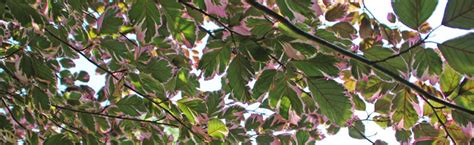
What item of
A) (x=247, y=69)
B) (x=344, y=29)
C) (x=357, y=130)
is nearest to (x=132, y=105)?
(x=247, y=69)

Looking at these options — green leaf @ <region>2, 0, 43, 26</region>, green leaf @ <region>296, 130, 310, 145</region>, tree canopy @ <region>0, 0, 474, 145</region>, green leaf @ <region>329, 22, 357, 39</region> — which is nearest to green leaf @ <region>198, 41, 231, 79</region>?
tree canopy @ <region>0, 0, 474, 145</region>

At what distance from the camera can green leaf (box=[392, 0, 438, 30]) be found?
25.6 inches

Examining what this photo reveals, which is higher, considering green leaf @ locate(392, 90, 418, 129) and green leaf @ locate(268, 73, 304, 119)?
green leaf @ locate(268, 73, 304, 119)

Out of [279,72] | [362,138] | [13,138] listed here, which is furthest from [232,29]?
[13,138]

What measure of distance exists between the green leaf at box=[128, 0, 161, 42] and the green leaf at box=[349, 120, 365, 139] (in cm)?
89

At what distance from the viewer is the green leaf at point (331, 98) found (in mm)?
822

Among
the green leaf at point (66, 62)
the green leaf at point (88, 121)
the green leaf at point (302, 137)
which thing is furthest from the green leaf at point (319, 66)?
the green leaf at point (66, 62)

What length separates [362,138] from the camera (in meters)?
1.51

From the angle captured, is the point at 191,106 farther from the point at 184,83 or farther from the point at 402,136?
the point at 402,136

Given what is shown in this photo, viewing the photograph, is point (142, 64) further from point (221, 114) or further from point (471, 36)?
point (471, 36)

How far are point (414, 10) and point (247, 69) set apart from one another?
0.35 m

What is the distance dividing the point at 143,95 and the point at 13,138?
25.2 inches

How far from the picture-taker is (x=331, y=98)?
0.83 metres

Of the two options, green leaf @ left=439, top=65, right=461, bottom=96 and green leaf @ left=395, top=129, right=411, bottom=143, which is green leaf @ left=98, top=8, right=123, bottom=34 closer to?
green leaf @ left=439, top=65, right=461, bottom=96
